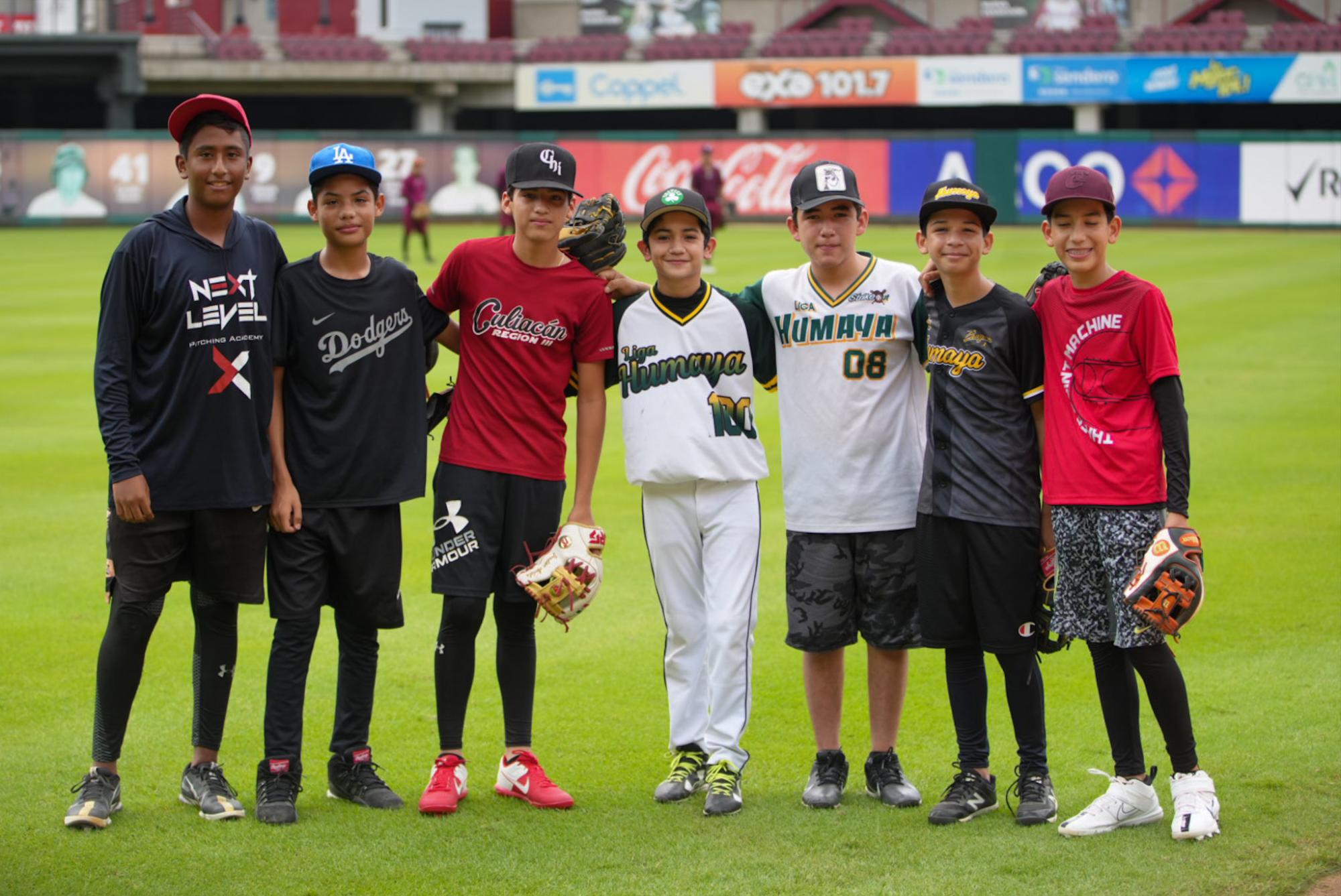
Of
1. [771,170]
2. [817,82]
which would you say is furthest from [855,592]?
[817,82]

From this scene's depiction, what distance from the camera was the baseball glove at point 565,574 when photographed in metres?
4.84

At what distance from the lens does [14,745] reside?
17.8 ft

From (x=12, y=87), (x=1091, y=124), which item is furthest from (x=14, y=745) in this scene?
(x=12, y=87)

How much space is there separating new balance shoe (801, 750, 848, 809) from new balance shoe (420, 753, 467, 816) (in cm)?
115

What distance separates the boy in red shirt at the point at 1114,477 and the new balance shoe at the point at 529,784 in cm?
164

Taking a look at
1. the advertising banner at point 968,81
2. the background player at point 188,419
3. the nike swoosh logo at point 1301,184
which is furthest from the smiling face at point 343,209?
the advertising banner at point 968,81

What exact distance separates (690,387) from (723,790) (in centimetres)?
137

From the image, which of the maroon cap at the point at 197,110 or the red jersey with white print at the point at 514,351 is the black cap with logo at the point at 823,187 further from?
the maroon cap at the point at 197,110

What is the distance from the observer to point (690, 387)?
510 centimetres

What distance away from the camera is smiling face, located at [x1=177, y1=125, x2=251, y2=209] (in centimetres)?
469

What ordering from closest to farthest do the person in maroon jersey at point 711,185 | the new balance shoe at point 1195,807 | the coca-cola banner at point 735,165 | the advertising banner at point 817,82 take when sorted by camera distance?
the new balance shoe at point 1195,807 < the person in maroon jersey at point 711,185 < the coca-cola banner at point 735,165 < the advertising banner at point 817,82

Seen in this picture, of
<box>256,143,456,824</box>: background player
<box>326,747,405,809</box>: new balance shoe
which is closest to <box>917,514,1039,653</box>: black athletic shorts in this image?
<box>256,143,456,824</box>: background player

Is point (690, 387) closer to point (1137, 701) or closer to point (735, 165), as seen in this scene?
point (1137, 701)

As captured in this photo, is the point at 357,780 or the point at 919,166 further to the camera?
the point at 919,166
